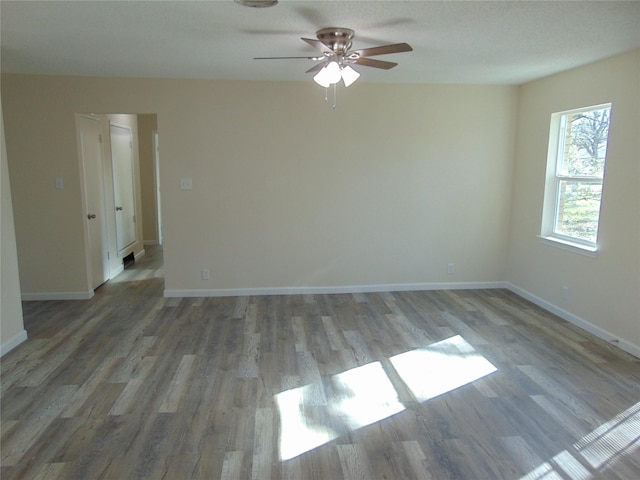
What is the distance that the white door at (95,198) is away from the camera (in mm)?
4992

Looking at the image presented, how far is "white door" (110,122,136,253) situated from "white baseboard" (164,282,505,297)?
198 centimetres

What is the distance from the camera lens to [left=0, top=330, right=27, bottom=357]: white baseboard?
11.3 ft

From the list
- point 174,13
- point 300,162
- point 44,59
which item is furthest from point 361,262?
point 44,59

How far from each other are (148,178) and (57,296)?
142 inches

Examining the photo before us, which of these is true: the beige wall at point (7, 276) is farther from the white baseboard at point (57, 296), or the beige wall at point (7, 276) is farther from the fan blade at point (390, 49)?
the fan blade at point (390, 49)

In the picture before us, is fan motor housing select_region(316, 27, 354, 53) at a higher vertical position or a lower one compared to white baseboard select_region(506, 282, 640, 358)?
higher

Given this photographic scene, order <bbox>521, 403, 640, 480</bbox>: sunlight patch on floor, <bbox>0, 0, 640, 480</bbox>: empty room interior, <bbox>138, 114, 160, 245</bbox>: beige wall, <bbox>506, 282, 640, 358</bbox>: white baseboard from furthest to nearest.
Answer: <bbox>138, 114, 160, 245</bbox>: beige wall < <bbox>506, 282, 640, 358</bbox>: white baseboard < <bbox>0, 0, 640, 480</bbox>: empty room interior < <bbox>521, 403, 640, 480</bbox>: sunlight patch on floor

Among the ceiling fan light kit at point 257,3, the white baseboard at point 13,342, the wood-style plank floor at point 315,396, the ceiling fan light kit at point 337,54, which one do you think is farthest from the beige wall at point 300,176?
the ceiling fan light kit at point 257,3

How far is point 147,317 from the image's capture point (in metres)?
4.36

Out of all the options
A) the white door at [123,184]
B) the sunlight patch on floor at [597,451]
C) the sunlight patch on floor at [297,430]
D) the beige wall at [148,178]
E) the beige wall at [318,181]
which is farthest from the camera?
the beige wall at [148,178]

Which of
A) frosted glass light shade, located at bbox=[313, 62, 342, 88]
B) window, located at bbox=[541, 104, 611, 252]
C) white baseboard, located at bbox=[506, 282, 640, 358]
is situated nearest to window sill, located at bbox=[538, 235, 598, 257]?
window, located at bbox=[541, 104, 611, 252]

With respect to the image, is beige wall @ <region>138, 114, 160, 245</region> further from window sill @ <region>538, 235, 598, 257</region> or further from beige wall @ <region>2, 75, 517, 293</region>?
window sill @ <region>538, 235, 598, 257</region>

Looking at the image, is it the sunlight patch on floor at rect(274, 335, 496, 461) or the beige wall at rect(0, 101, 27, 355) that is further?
the beige wall at rect(0, 101, 27, 355)

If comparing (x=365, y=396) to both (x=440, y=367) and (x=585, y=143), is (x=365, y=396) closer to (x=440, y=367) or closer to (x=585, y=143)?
(x=440, y=367)
